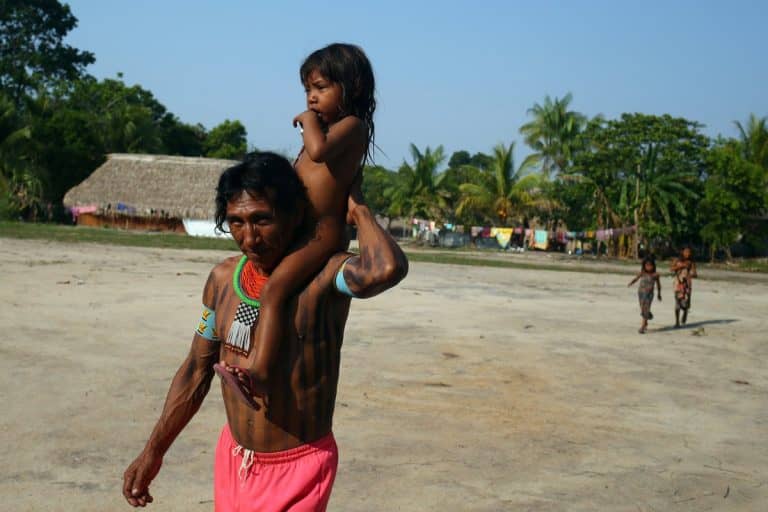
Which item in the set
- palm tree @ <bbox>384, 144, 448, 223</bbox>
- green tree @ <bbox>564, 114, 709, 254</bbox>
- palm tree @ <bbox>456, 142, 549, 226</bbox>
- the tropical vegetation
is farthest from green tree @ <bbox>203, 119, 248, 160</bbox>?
green tree @ <bbox>564, 114, 709, 254</bbox>

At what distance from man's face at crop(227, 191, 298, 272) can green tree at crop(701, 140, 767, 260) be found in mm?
35210

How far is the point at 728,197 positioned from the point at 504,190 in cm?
1028

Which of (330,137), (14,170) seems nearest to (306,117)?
(330,137)

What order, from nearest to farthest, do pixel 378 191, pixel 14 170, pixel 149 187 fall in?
pixel 14 170, pixel 149 187, pixel 378 191

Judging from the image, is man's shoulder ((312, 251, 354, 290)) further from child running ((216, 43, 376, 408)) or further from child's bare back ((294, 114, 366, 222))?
child's bare back ((294, 114, 366, 222))

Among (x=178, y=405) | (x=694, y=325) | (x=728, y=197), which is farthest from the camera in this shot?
(x=728, y=197)

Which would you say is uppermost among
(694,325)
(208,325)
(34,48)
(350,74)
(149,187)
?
(34,48)

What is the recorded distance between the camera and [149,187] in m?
45.3

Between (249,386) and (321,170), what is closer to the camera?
(249,386)

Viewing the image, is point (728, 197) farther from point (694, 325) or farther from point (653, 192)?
point (694, 325)

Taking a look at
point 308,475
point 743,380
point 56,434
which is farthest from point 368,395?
point 308,475

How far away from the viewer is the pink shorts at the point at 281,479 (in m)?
2.31

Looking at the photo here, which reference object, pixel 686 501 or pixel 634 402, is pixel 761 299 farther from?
pixel 686 501

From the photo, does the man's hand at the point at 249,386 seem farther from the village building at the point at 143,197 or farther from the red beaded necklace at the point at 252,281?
the village building at the point at 143,197
